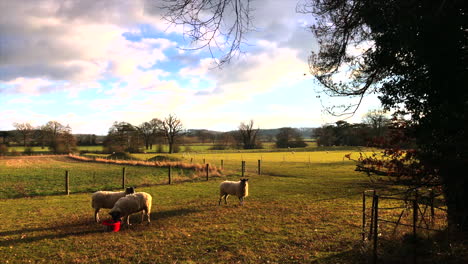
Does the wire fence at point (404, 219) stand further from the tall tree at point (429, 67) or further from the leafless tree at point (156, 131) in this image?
the leafless tree at point (156, 131)

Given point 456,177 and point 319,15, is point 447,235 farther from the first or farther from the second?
point 319,15

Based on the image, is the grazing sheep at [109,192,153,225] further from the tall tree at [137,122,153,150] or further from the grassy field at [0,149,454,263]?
the tall tree at [137,122,153,150]

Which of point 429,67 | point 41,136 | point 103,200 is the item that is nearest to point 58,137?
point 41,136

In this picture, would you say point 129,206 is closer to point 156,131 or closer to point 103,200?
point 103,200

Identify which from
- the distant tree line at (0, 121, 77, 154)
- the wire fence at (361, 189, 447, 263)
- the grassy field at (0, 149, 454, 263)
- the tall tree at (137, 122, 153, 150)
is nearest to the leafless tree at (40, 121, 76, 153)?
the distant tree line at (0, 121, 77, 154)

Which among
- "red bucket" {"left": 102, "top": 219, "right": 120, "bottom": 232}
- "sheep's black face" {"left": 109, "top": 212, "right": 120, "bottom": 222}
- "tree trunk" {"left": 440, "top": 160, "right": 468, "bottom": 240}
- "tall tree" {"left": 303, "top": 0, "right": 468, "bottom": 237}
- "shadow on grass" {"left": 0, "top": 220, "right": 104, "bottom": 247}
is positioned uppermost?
"tall tree" {"left": 303, "top": 0, "right": 468, "bottom": 237}

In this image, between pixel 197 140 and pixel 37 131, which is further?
pixel 197 140

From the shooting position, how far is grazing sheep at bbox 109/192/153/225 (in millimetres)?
9491

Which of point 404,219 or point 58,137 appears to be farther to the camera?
point 58,137

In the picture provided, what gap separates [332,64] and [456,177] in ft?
15.2

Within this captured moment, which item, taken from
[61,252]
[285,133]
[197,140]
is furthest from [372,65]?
[197,140]

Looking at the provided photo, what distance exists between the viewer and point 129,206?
9.97 meters

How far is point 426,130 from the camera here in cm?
629

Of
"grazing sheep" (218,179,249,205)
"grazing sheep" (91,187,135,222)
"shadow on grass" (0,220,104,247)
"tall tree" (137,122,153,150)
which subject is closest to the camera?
"shadow on grass" (0,220,104,247)
